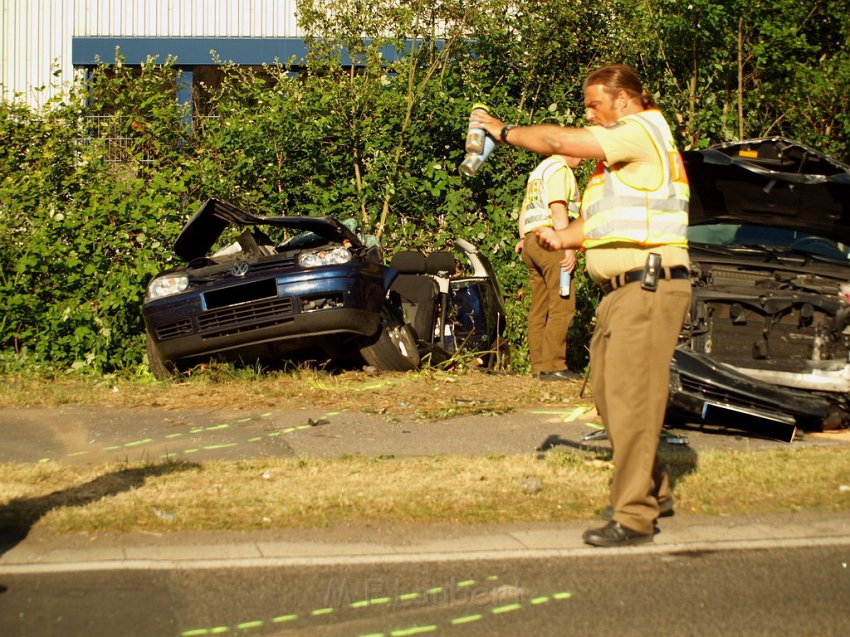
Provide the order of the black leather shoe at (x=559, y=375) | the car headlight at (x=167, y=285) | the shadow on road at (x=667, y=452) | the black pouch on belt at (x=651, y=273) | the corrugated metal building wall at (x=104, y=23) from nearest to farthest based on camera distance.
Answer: the black pouch on belt at (x=651, y=273) → the shadow on road at (x=667, y=452) → the car headlight at (x=167, y=285) → the black leather shoe at (x=559, y=375) → the corrugated metal building wall at (x=104, y=23)

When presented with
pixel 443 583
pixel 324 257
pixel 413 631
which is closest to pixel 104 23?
pixel 324 257

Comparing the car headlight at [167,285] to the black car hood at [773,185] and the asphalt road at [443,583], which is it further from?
the asphalt road at [443,583]

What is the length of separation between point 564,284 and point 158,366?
3510mm

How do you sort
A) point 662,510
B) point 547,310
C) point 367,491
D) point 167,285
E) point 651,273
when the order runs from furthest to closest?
1. point 547,310
2. point 167,285
3. point 367,491
4. point 662,510
5. point 651,273

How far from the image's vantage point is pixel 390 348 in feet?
33.5

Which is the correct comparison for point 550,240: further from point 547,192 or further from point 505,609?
point 547,192

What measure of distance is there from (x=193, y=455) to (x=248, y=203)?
5.33 metres

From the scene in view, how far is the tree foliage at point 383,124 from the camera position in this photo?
11273 millimetres

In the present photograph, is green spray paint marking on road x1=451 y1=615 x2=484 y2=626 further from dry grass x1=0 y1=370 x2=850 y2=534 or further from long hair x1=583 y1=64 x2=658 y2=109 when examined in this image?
long hair x1=583 y1=64 x2=658 y2=109

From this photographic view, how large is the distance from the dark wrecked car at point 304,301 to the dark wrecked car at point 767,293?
236cm

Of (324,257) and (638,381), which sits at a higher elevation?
(324,257)

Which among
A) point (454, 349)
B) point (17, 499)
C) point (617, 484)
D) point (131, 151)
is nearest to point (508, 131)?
point (617, 484)

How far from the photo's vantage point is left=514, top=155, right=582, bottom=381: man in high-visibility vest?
10102 mm

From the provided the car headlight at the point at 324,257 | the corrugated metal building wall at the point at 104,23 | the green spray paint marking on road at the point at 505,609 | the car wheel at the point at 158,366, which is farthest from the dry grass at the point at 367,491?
the corrugated metal building wall at the point at 104,23
